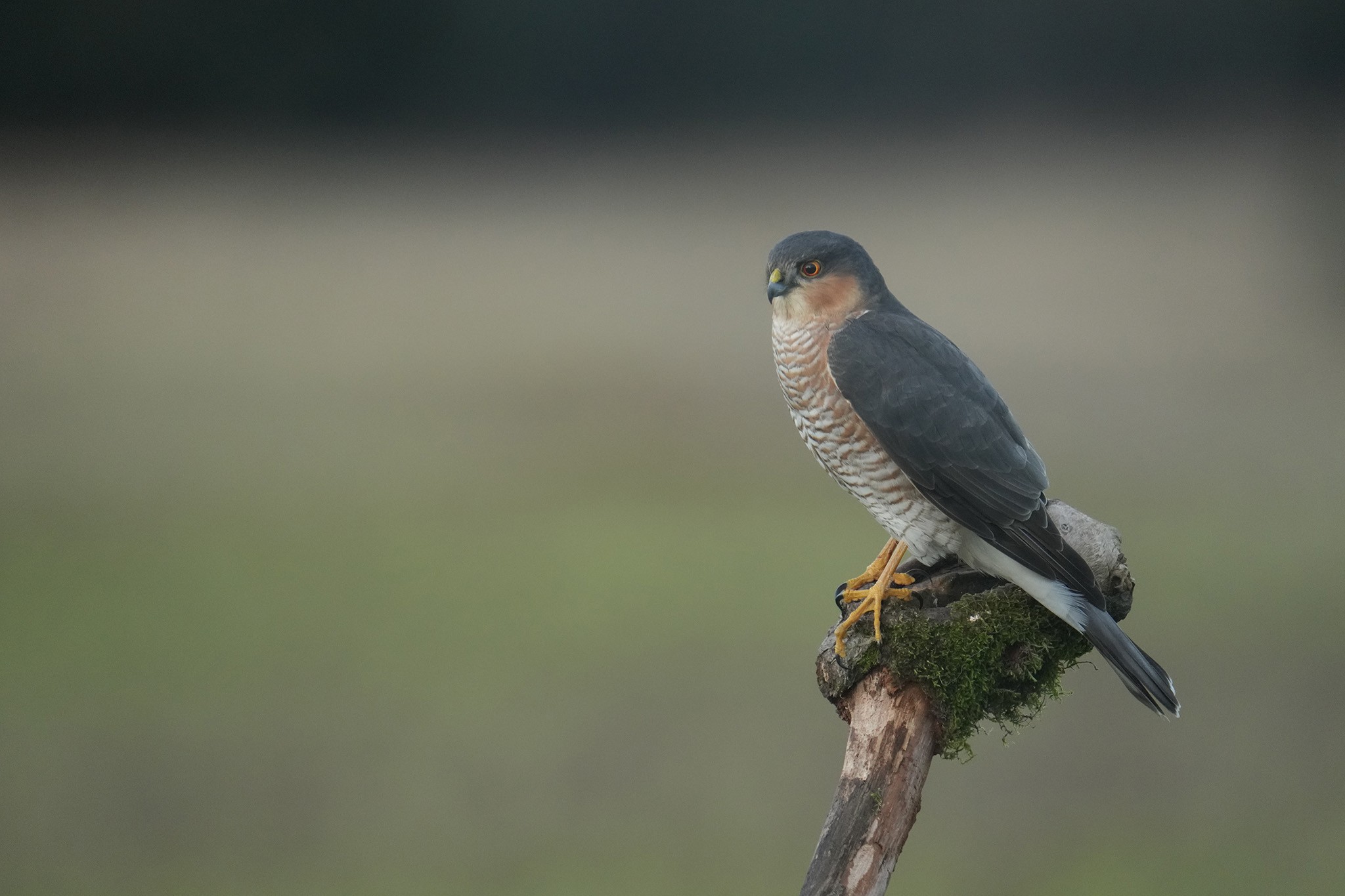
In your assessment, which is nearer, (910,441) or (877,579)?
(910,441)

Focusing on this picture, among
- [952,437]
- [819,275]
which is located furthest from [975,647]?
[819,275]

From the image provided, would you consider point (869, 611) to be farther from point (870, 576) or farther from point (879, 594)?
point (870, 576)

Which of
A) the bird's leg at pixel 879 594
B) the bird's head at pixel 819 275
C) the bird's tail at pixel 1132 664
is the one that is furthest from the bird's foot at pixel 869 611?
the bird's head at pixel 819 275

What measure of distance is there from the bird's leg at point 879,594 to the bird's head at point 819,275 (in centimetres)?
57

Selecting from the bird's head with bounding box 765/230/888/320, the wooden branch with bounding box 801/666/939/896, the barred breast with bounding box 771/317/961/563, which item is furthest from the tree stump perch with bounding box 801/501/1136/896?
the bird's head with bounding box 765/230/888/320

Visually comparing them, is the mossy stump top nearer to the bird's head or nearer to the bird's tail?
the bird's tail

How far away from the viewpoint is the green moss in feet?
6.79

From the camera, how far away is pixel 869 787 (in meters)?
1.96

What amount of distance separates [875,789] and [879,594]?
1.36 feet

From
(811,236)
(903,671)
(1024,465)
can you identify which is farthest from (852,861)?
(811,236)

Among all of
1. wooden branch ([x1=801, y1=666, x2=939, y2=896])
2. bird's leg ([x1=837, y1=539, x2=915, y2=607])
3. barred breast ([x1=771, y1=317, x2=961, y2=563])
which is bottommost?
wooden branch ([x1=801, y1=666, x2=939, y2=896])

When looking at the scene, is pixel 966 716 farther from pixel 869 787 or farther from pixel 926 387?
pixel 926 387

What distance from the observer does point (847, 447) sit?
229cm

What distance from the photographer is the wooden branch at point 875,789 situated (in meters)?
1.92
